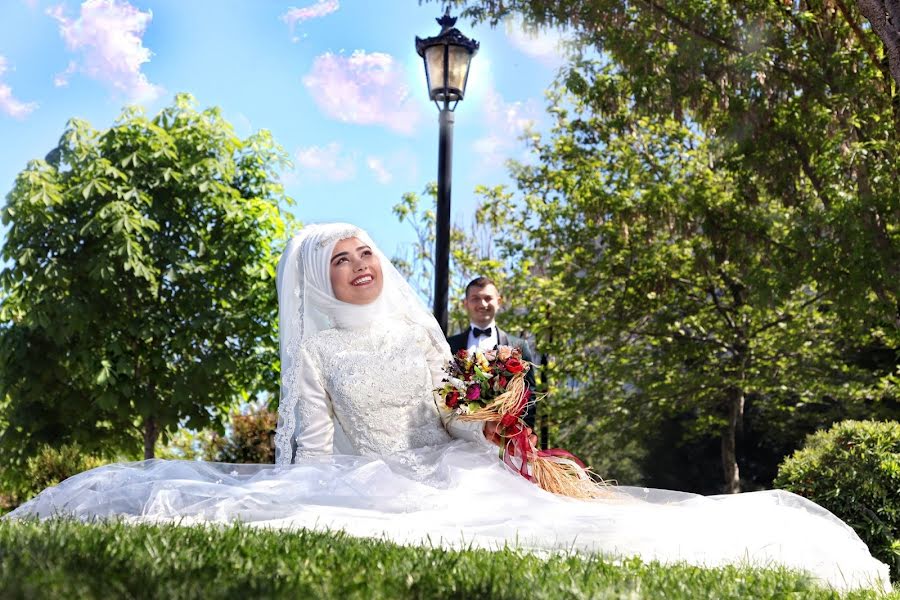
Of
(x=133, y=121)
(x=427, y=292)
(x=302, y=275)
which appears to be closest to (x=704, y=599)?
(x=302, y=275)

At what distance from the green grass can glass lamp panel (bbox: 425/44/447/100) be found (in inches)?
222

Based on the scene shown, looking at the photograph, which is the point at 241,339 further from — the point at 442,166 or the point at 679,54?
the point at 679,54

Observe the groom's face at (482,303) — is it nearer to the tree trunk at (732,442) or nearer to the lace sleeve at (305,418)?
the lace sleeve at (305,418)

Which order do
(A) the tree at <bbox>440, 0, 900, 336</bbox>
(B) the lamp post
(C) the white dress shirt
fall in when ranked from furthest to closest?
(A) the tree at <bbox>440, 0, 900, 336</bbox> → (C) the white dress shirt → (B) the lamp post

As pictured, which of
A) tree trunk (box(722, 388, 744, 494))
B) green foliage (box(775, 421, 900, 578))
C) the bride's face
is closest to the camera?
the bride's face

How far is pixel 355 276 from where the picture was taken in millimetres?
5535

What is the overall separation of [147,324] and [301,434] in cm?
713

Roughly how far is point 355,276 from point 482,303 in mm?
3336

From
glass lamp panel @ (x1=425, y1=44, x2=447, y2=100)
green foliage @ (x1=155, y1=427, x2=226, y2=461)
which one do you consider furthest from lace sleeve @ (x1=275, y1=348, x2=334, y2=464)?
green foliage @ (x1=155, y1=427, x2=226, y2=461)

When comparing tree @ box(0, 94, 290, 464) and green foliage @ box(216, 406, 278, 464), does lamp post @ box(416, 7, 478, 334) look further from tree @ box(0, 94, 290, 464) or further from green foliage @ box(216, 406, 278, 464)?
green foliage @ box(216, 406, 278, 464)

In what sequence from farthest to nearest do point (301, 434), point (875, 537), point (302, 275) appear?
point (875, 537)
point (302, 275)
point (301, 434)

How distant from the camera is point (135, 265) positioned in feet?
36.2

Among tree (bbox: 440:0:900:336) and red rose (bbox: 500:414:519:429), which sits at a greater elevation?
tree (bbox: 440:0:900:336)

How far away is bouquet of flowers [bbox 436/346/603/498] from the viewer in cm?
503
